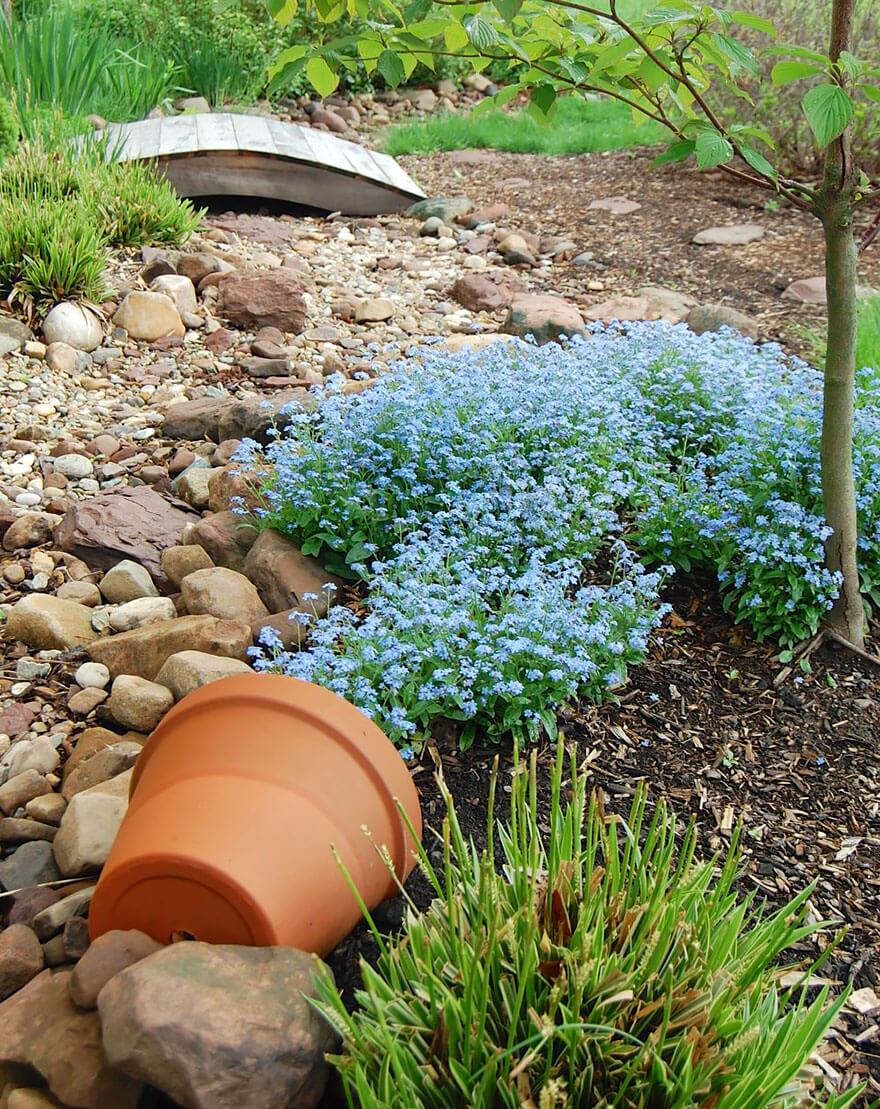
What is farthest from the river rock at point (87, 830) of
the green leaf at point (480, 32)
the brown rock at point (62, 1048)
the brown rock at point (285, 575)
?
the green leaf at point (480, 32)

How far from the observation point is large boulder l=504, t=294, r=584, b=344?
5098mm

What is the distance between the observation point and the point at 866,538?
10.2ft

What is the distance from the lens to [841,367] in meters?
2.72

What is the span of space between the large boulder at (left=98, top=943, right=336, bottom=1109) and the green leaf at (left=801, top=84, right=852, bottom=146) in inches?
69.4

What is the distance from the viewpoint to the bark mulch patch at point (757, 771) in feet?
6.84

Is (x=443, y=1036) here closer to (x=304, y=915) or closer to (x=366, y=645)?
(x=304, y=915)

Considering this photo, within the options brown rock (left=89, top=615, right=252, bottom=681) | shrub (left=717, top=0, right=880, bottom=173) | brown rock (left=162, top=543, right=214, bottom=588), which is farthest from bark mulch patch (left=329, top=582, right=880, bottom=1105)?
shrub (left=717, top=0, right=880, bottom=173)

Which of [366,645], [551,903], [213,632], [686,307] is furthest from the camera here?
[686,307]

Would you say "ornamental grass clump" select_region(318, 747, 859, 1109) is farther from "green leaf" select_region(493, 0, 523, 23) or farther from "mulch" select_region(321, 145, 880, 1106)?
"green leaf" select_region(493, 0, 523, 23)

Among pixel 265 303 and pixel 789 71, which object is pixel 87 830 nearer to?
pixel 789 71

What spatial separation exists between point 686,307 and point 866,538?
3.29m

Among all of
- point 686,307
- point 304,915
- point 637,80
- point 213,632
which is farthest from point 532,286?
point 304,915

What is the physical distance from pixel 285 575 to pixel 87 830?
1.08 m

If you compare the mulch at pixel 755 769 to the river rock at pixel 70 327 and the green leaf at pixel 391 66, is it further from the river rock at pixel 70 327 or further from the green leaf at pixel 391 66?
the river rock at pixel 70 327
